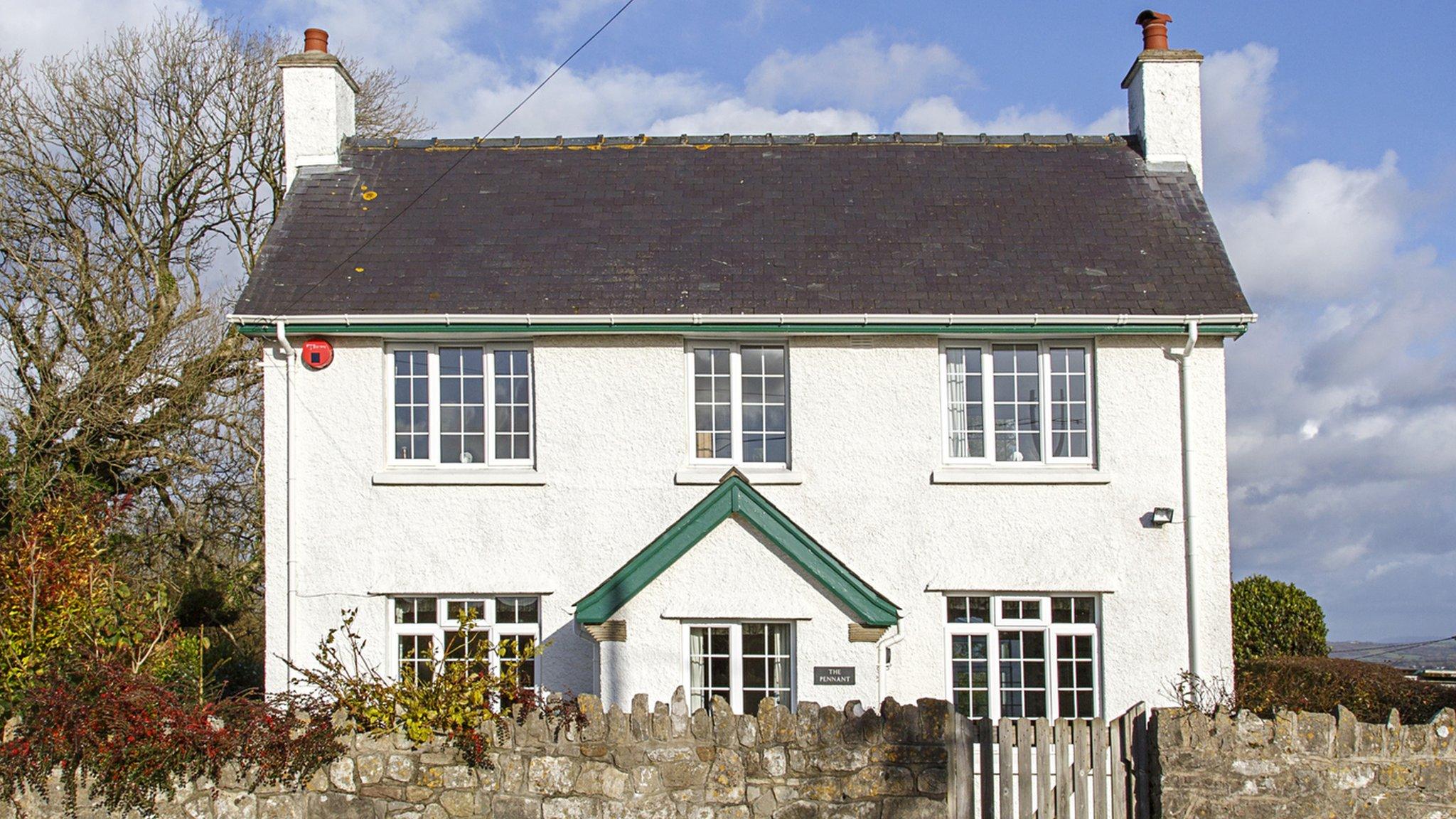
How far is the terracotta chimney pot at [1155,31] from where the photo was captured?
57.3 feet

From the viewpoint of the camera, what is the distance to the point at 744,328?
14.9 meters

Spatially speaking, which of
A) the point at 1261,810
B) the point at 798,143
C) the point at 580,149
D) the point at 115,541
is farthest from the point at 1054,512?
the point at 115,541

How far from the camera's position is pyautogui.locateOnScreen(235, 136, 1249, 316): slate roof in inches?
596

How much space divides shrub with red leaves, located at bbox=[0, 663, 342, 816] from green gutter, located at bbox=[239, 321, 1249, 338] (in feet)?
17.5

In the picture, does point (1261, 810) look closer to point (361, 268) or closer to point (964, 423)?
point (964, 423)

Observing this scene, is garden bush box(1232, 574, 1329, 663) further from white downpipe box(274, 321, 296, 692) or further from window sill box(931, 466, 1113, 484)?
white downpipe box(274, 321, 296, 692)

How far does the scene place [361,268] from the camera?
51.5 ft

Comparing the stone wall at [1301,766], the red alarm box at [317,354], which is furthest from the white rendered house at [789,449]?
the stone wall at [1301,766]

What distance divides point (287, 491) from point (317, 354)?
1570 mm

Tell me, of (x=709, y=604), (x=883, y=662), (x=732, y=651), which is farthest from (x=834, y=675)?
(x=709, y=604)

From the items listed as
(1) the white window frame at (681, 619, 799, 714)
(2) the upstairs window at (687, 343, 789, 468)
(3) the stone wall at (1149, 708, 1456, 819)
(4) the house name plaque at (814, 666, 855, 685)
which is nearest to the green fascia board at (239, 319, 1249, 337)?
(2) the upstairs window at (687, 343, 789, 468)

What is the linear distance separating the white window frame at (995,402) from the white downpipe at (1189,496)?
3.18ft

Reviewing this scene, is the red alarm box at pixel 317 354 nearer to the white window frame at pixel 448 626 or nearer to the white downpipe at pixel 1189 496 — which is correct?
the white window frame at pixel 448 626

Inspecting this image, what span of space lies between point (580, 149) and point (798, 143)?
9.78 ft
